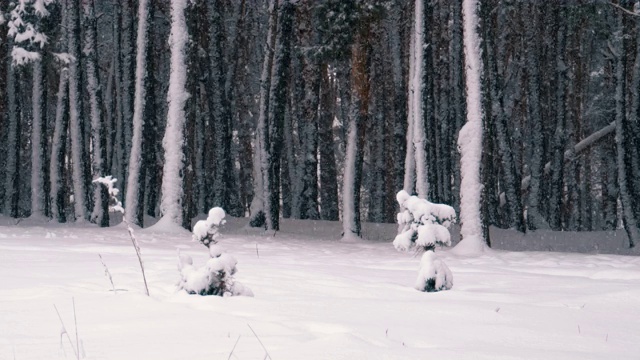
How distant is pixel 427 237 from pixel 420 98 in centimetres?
903

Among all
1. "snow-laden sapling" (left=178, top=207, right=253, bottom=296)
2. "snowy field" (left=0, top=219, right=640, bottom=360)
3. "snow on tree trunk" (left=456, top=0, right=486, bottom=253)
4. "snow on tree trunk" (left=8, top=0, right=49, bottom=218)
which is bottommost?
"snowy field" (left=0, top=219, right=640, bottom=360)

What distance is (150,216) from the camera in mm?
23047

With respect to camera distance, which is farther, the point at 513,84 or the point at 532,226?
the point at 513,84

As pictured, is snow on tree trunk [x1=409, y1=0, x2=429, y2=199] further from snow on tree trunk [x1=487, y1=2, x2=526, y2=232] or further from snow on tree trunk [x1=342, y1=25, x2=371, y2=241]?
snow on tree trunk [x1=487, y1=2, x2=526, y2=232]

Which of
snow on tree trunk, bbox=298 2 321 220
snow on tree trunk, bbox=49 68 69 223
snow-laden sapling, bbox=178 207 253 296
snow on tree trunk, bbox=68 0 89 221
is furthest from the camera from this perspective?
snow on tree trunk, bbox=298 2 321 220

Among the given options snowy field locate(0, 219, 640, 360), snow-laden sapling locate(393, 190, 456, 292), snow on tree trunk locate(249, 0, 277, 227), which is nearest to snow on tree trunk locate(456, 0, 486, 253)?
snowy field locate(0, 219, 640, 360)

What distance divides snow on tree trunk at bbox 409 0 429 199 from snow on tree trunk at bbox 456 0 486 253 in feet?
6.07

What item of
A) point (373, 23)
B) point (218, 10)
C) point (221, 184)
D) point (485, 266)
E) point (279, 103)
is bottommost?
point (485, 266)

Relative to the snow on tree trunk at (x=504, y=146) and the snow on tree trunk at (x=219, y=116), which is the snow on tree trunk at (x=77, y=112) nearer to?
the snow on tree trunk at (x=219, y=116)

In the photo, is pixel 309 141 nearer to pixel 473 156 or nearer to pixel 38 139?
pixel 38 139

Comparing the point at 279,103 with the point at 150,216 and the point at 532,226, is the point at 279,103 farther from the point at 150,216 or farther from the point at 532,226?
the point at 532,226

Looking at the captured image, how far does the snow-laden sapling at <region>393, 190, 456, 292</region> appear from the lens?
21.0 feet

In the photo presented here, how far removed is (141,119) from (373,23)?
6275 mm

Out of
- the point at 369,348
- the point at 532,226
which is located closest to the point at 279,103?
the point at 532,226
